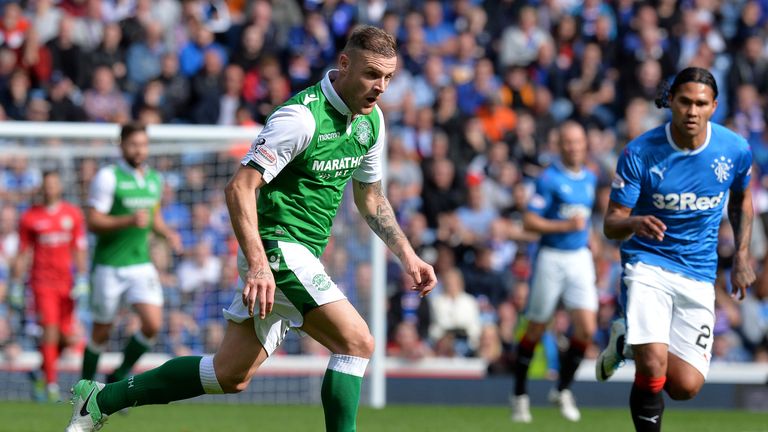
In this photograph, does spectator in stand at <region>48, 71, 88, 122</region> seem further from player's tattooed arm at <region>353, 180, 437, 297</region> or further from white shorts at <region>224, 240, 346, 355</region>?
white shorts at <region>224, 240, 346, 355</region>

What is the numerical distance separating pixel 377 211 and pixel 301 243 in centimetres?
66

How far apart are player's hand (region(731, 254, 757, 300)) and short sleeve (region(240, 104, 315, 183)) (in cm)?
Answer: 309

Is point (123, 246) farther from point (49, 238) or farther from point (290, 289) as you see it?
point (290, 289)

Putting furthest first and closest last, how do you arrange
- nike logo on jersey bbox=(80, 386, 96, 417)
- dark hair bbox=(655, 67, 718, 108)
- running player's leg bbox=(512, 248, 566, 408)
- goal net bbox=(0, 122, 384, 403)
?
1. goal net bbox=(0, 122, 384, 403)
2. running player's leg bbox=(512, 248, 566, 408)
3. dark hair bbox=(655, 67, 718, 108)
4. nike logo on jersey bbox=(80, 386, 96, 417)

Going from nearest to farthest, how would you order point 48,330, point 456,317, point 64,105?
point 48,330 < point 456,317 < point 64,105

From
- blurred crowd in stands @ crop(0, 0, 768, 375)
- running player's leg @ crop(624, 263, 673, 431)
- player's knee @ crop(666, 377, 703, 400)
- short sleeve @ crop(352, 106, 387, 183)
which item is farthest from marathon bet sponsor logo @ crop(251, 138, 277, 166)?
blurred crowd in stands @ crop(0, 0, 768, 375)

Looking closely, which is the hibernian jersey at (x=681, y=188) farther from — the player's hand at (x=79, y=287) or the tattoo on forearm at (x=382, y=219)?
the player's hand at (x=79, y=287)

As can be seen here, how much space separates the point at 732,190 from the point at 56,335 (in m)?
7.94

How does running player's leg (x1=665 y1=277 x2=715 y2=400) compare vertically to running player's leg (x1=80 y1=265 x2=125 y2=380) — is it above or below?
above

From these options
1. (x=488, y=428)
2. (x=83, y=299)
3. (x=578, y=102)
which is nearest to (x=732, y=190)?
(x=488, y=428)

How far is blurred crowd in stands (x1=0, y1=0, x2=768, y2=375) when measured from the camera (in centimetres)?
1479

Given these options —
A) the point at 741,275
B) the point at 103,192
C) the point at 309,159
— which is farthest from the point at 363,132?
the point at 103,192

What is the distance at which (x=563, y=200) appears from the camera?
12.2 meters

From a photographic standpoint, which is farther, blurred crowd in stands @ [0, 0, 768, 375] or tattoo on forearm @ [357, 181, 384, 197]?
blurred crowd in stands @ [0, 0, 768, 375]
